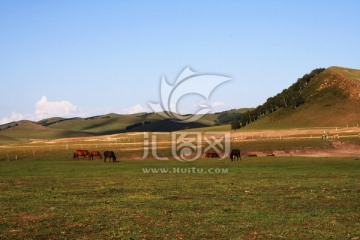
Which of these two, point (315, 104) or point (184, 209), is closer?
point (184, 209)

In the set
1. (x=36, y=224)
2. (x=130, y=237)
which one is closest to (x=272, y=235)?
(x=130, y=237)

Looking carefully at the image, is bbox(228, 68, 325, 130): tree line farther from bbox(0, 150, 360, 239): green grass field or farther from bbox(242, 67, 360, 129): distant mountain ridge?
bbox(0, 150, 360, 239): green grass field

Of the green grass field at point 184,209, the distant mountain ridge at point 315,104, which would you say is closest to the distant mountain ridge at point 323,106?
the distant mountain ridge at point 315,104

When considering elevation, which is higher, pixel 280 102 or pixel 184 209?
pixel 280 102

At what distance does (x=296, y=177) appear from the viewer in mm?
→ 33938

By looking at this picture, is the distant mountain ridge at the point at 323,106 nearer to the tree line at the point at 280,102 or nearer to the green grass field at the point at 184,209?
the tree line at the point at 280,102

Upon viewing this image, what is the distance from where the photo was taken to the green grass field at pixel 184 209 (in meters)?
15.5

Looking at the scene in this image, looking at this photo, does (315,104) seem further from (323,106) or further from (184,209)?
(184,209)

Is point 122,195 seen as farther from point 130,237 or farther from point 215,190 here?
point 130,237

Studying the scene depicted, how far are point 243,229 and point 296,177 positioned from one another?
1923cm

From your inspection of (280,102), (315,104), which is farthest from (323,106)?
(280,102)

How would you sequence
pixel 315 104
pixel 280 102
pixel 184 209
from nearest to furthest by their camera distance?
1. pixel 184 209
2. pixel 315 104
3. pixel 280 102

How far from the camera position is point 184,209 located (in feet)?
66.4

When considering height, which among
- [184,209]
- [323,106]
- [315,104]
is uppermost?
[315,104]
